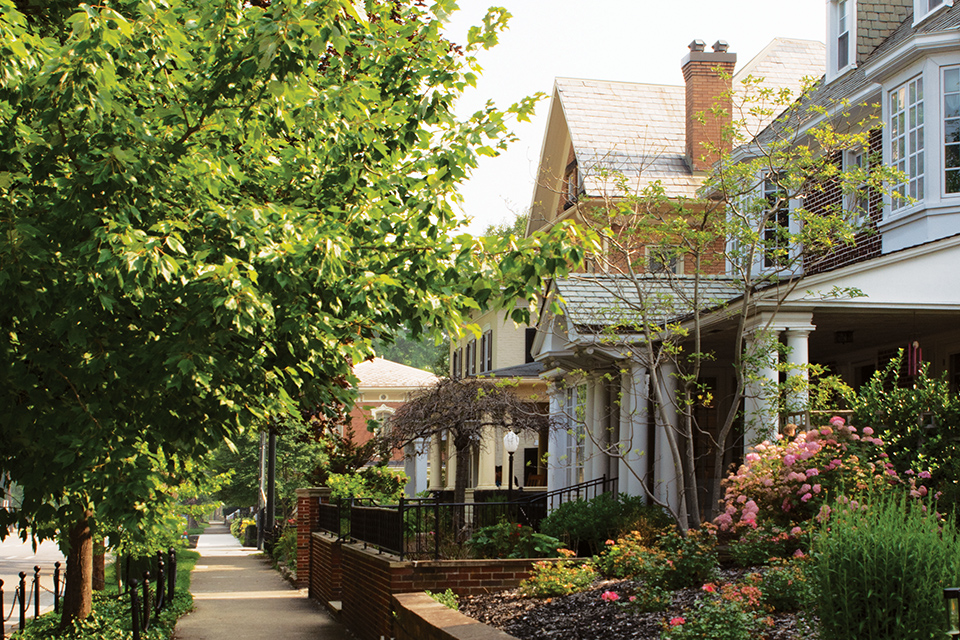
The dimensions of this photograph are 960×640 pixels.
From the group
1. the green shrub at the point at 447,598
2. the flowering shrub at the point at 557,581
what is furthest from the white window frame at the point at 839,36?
the green shrub at the point at 447,598

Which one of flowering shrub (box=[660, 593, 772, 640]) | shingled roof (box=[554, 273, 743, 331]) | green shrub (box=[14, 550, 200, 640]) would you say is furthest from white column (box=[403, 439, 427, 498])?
flowering shrub (box=[660, 593, 772, 640])

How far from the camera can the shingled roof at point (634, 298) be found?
40.9 feet

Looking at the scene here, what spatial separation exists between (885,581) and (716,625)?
3.98 ft

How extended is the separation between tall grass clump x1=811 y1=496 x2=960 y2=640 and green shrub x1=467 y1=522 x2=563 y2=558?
249 inches

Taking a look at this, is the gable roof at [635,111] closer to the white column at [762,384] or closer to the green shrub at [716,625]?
the white column at [762,384]

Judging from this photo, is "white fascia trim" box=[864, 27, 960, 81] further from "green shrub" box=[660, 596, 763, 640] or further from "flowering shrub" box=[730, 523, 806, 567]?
"green shrub" box=[660, 596, 763, 640]

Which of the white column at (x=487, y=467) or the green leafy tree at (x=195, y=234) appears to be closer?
the green leafy tree at (x=195, y=234)

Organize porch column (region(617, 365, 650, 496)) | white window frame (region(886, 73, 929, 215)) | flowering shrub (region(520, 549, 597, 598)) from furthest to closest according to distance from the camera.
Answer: porch column (region(617, 365, 650, 496)) → white window frame (region(886, 73, 929, 215)) → flowering shrub (region(520, 549, 597, 598))

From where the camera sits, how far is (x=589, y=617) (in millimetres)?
8461

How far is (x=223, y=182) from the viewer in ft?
19.5

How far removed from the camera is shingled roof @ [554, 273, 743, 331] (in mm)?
12475

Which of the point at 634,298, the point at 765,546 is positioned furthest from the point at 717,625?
the point at 634,298

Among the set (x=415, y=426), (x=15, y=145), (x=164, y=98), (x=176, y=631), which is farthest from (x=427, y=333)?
(x=415, y=426)

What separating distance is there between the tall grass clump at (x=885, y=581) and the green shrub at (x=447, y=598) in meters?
5.20
